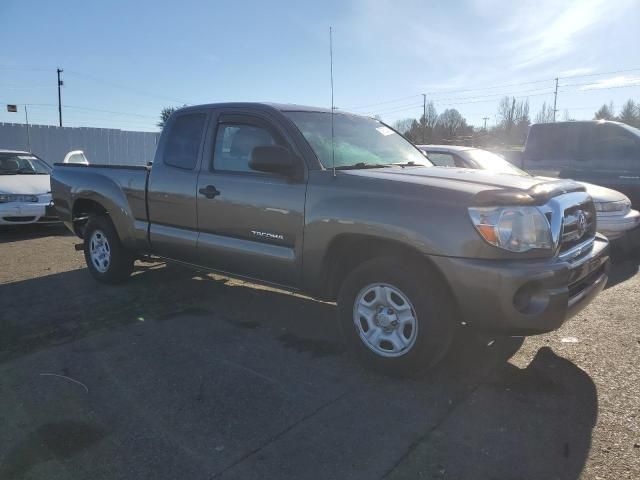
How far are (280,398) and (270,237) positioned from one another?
133 cm

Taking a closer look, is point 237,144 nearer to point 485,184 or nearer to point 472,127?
point 485,184

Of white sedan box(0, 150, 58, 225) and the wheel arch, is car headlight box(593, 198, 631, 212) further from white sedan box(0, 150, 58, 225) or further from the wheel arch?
white sedan box(0, 150, 58, 225)

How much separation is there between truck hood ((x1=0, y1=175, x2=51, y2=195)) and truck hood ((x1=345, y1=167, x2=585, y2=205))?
8104mm

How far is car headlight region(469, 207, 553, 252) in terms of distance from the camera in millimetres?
3016

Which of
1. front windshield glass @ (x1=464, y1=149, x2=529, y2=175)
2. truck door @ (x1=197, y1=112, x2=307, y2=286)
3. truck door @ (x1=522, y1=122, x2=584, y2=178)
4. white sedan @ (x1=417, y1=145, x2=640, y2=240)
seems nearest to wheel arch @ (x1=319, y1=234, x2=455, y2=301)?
truck door @ (x1=197, y1=112, x2=307, y2=286)

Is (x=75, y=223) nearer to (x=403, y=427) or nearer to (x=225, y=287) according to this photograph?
(x=225, y=287)

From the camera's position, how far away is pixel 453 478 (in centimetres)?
245

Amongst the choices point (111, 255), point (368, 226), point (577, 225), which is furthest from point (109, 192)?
point (577, 225)

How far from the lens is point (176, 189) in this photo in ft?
15.9

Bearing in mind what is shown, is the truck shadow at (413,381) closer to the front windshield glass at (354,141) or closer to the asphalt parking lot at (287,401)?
the asphalt parking lot at (287,401)

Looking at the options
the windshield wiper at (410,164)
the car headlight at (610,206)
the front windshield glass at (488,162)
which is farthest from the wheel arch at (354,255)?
the car headlight at (610,206)

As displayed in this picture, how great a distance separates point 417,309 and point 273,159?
151 centimetres

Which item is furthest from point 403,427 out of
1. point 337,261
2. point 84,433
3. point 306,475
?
point 84,433

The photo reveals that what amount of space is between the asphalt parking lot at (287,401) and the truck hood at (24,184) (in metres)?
5.23
